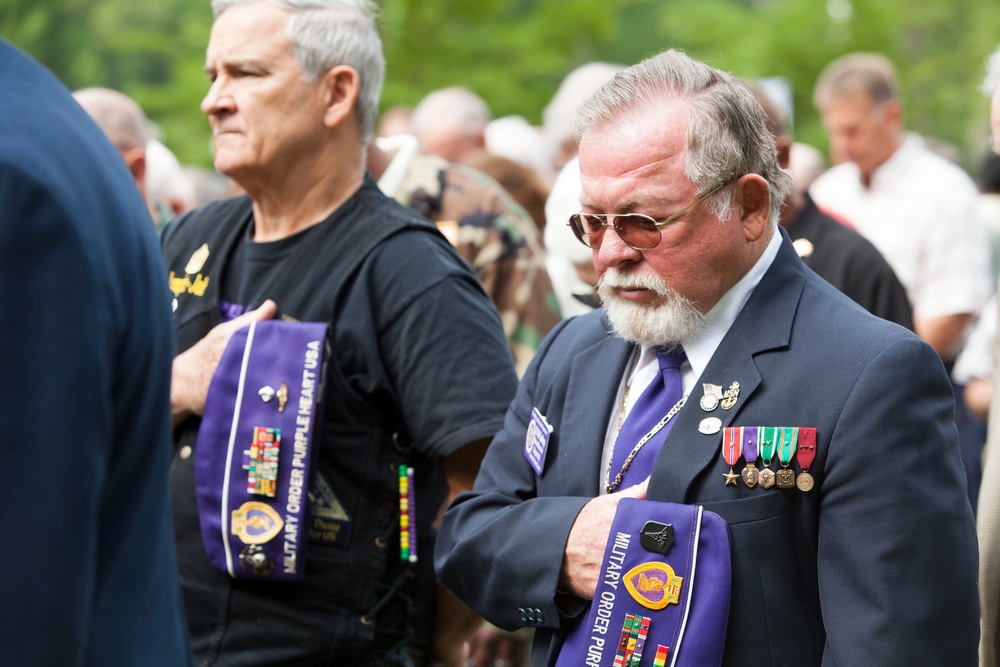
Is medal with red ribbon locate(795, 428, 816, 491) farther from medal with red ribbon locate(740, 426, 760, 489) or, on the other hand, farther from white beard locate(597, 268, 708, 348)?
white beard locate(597, 268, 708, 348)

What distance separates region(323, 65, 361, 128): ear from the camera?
11.8 ft

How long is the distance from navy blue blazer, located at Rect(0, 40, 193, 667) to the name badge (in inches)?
50.0

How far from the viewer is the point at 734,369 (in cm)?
255

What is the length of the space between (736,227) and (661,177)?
18cm

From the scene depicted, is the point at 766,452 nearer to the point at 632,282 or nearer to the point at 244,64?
the point at 632,282

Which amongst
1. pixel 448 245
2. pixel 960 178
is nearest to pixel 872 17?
pixel 960 178

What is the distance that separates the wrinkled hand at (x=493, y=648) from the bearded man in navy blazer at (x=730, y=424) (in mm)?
3270

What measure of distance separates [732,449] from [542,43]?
14.9m

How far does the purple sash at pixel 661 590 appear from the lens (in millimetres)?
2371

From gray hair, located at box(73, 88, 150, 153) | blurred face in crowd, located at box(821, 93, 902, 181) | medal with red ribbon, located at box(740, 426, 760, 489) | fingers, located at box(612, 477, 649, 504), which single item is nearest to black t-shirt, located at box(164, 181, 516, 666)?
fingers, located at box(612, 477, 649, 504)

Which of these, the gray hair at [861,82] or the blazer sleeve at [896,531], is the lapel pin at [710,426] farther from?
the gray hair at [861,82]

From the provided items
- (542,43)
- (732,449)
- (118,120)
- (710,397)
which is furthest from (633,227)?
(542,43)

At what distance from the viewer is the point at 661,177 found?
8.52 ft

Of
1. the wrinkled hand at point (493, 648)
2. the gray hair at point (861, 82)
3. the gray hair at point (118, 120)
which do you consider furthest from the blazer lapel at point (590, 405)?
the gray hair at point (861, 82)
